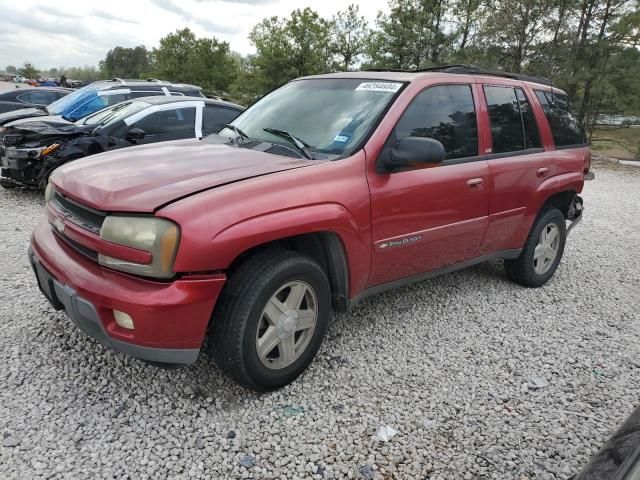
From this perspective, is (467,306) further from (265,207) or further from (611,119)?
(611,119)

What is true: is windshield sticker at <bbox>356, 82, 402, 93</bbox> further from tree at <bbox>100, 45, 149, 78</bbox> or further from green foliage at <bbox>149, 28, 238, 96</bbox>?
tree at <bbox>100, 45, 149, 78</bbox>

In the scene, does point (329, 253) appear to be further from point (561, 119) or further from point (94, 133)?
point (94, 133)

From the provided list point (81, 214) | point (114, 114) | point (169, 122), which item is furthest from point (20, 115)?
point (81, 214)

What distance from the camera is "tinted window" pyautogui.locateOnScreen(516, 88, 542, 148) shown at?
13.6 ft

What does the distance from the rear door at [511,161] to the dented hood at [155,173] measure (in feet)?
5.81

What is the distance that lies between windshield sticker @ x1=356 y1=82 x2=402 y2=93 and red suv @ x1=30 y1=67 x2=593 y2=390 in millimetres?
21

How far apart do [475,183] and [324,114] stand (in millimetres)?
1231

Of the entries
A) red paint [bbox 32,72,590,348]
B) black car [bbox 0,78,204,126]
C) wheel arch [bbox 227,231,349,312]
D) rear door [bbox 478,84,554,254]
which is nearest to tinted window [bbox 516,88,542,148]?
rear door [bbox 478,84,554,254]

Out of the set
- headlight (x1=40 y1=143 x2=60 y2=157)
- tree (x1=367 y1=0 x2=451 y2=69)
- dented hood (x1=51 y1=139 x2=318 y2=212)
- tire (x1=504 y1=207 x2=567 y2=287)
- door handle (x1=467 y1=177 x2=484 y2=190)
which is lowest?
tire (x1=504 y1=207 x2=567 y2=287)

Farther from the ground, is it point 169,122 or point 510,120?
point 510,120

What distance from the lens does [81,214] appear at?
2562mm

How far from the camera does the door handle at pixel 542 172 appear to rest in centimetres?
414

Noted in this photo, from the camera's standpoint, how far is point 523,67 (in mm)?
20516

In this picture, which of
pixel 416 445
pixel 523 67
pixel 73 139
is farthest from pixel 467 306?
pixel 523 67
